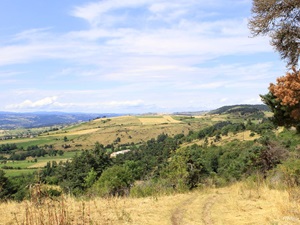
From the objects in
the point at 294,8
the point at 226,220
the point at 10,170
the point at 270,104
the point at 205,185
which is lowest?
the point at 10,170

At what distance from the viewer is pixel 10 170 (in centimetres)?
12500

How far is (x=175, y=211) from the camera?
371 inches

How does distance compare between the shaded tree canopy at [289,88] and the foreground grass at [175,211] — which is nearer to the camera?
the foreground grass at [175,211]

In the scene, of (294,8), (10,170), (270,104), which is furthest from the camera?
(10,170)

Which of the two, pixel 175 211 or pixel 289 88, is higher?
pixel 289 88

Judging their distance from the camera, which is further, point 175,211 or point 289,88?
point 289,88

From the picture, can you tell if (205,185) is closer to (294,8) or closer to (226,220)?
(226,220)

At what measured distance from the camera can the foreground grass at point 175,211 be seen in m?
7.54

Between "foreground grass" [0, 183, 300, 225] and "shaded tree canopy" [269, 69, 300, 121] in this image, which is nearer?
"foreground grass" [0, 183, 300, 225]

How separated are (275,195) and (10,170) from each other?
133 metres

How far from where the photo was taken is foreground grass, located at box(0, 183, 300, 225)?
754 centimetres

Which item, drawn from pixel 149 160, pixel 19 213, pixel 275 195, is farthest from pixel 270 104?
pixel 149 160

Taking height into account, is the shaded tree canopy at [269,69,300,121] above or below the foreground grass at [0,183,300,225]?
above

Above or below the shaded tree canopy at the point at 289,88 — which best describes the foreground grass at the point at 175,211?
below
